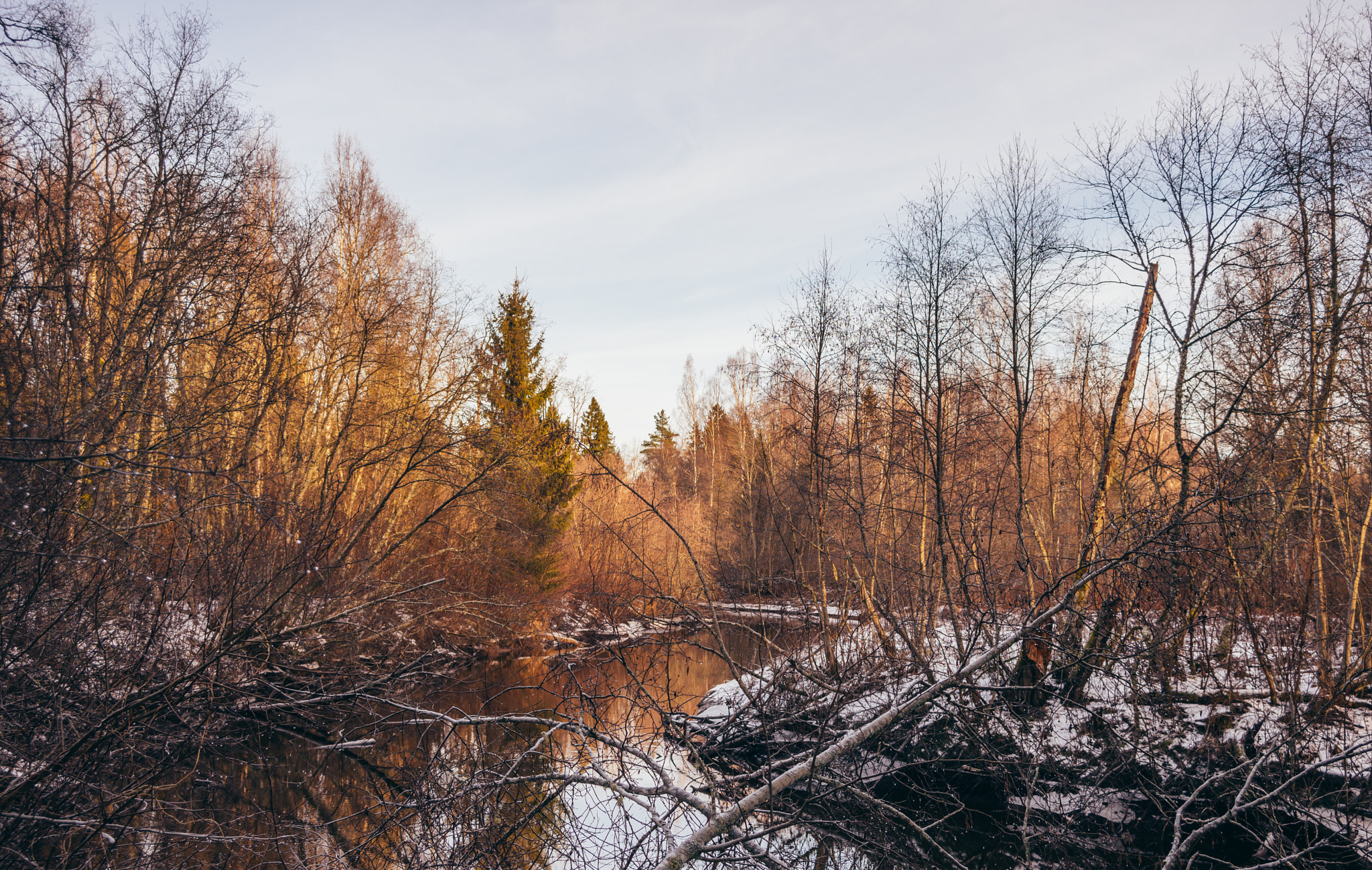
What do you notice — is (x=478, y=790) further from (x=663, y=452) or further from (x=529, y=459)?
(x=663, y=452)

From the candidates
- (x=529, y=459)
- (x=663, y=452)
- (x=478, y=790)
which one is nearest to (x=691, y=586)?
(x=478, y=790)

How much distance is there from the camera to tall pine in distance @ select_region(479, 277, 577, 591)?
1720cm

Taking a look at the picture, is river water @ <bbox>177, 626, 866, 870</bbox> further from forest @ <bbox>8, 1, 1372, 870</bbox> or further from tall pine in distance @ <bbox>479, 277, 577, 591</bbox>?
tall pine in distance @ <bbox>479, 277, 577, 591</bbox>

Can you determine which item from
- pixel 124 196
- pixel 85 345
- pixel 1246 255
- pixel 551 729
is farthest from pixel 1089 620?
pixel 124 196

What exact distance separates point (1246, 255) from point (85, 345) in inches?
546

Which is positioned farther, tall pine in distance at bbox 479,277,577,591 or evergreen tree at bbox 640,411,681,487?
evergreen tree at bbox 640,411,681,487

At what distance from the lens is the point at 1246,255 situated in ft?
29.1

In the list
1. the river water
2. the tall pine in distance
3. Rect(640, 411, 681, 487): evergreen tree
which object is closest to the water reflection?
the river water

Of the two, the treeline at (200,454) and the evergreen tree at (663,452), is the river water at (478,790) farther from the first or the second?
the evergreen tree at (663,452)

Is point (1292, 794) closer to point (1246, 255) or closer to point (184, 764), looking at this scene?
point (1246, 255)

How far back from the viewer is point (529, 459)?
51.9 feet

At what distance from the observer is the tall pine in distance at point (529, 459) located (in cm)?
1720

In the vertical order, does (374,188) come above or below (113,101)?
above

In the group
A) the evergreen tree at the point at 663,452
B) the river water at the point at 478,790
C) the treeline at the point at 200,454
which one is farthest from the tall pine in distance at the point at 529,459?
the evergreen tree at the point at 663,452
